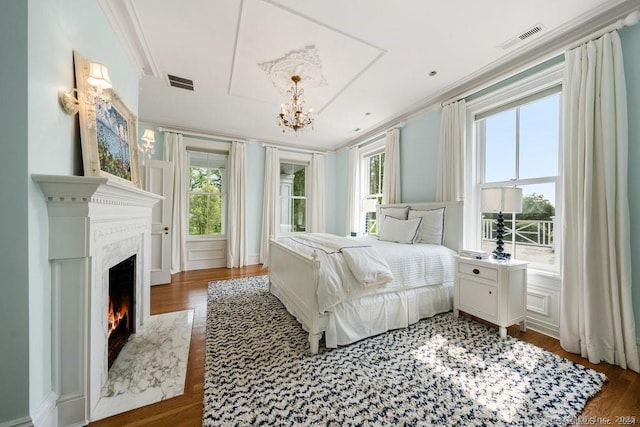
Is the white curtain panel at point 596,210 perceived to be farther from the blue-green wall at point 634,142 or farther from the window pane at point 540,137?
the window pane at point 540,137

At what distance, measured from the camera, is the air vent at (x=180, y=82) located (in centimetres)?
304

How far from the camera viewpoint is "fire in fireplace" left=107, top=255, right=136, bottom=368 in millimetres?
1850

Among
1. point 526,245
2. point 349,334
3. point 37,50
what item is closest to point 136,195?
point 37,50

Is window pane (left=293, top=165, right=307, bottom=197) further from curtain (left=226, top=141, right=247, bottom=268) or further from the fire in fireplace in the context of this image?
the fire in fireplace

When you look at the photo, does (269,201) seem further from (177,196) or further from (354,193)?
(354,193)

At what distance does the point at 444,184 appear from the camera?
328cm

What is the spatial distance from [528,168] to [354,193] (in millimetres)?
3126

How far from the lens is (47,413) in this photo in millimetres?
1201

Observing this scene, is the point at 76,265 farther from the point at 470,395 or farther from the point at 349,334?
the point at 470,395

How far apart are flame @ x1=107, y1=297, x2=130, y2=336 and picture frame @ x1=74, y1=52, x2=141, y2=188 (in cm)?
106

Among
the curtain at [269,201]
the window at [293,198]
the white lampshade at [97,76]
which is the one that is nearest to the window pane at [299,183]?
the window at [293,198]

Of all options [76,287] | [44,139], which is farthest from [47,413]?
[44,139]

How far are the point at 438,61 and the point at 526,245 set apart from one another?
2.28 meters

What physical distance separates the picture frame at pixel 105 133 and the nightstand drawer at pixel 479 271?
3.31 meters
